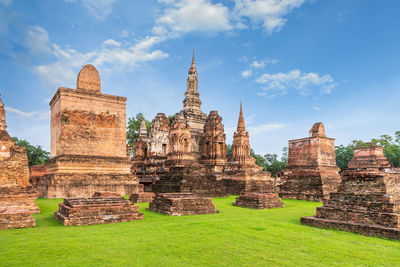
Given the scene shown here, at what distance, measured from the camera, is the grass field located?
5641 millimetres

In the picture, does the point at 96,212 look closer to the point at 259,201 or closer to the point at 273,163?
the point at 259,201

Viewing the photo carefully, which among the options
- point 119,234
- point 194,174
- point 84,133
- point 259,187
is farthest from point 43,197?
point 259,187

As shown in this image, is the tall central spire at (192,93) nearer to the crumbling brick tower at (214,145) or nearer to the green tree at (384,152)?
the crumbling brick tower at (214,145)

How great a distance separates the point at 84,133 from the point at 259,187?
11862 millimetres

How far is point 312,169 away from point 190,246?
1656 centimetres

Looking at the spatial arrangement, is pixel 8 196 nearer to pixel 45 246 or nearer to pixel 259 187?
pixel 45 246

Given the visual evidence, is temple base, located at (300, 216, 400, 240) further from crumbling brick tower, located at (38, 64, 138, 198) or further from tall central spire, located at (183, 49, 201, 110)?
tall central spire, located at (183, 49, 201, 110)

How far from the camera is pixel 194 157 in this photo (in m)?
24.6

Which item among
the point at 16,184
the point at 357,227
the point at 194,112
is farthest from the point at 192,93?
the point at 357,227

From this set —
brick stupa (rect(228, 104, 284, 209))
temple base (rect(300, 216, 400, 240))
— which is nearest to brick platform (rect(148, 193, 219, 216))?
temple base (rect(300, 216, 400, 240))

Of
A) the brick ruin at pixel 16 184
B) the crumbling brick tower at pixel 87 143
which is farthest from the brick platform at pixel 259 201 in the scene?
the brick ruin at pixel 16 184

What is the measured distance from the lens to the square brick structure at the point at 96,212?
885cm

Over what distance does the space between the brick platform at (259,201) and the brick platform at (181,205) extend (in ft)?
9.29

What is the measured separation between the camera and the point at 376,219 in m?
8.34
